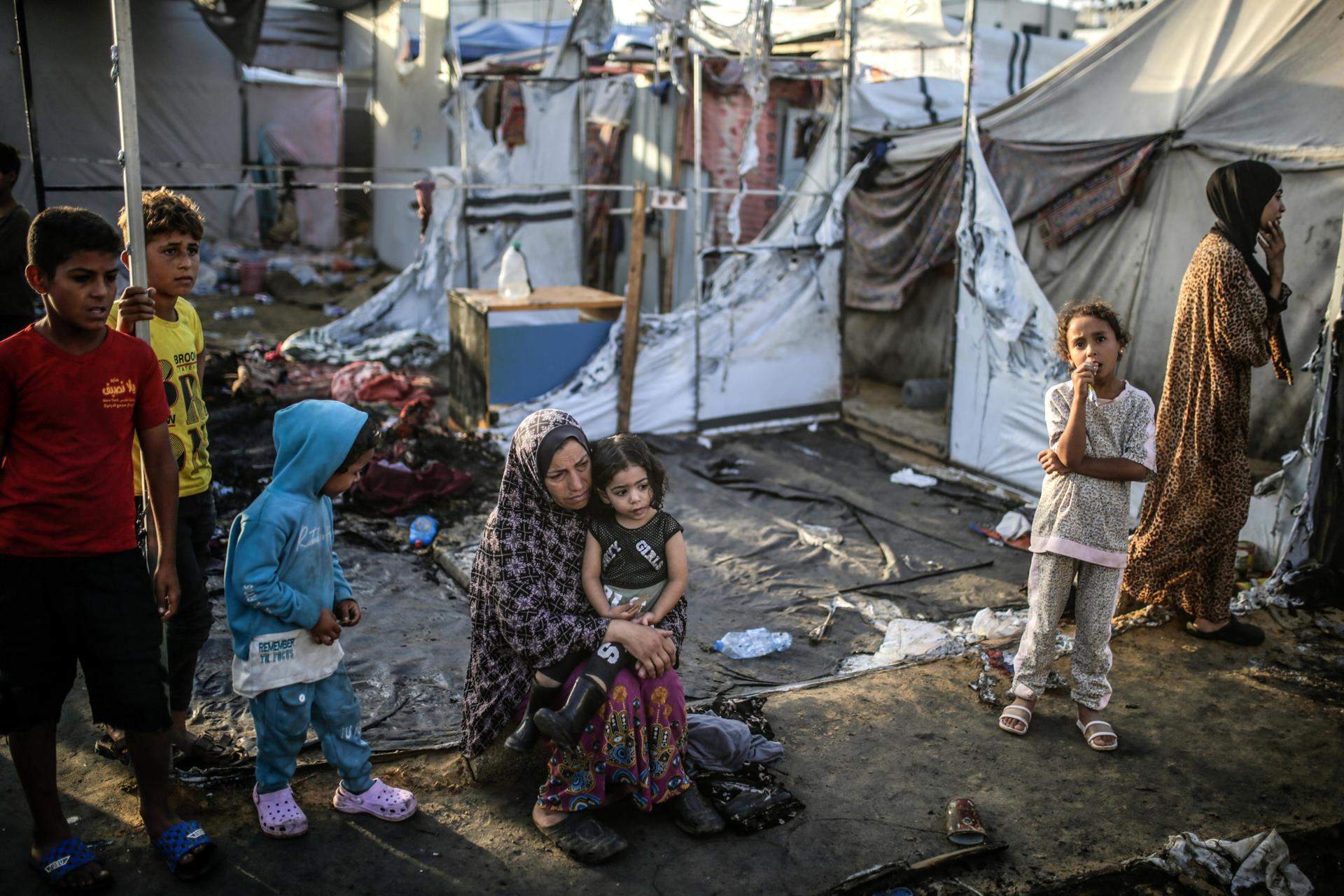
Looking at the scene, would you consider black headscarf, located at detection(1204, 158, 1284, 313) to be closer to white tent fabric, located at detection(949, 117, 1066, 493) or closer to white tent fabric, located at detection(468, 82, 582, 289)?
white tent fabric, located at detection(949, 117, 1066, 493)

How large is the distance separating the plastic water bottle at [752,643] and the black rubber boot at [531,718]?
5.14 feet

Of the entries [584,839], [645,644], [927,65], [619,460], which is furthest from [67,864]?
[927,65]

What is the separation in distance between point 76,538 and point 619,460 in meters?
1.46

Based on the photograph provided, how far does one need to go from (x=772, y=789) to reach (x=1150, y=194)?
5.58m

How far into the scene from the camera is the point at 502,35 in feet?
45.4

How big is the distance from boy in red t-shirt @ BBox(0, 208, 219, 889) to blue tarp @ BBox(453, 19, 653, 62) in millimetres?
11829

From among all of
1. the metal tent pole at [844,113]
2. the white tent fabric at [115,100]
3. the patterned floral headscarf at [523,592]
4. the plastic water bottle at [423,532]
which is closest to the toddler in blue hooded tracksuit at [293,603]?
the patterned floral headscarf at [523,592]

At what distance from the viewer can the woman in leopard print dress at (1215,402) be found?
13.2 ft

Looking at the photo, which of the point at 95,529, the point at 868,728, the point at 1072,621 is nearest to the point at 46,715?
the point at 95,529

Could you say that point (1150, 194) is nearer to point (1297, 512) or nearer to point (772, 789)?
point (1297, 512)

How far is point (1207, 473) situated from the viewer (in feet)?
13.8

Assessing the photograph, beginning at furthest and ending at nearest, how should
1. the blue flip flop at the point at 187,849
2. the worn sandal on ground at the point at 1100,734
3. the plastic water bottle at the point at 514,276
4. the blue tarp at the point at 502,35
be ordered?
1. the blue tarp at the point at 502,35
2. the plastic water bottle at the point at 514,276
3. the worn sandal on ground at the point at 1100,734
4. the blue flip flop at the point at 187,849

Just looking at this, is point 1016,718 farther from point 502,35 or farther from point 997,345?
point 502,35

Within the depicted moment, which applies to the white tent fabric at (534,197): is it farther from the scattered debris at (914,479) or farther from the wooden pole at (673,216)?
the scattered debris at (914,479)
